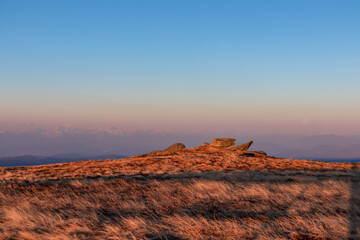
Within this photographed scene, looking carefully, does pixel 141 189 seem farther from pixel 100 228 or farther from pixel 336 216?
pixel 336 216

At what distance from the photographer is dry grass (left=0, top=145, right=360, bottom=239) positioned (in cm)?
845

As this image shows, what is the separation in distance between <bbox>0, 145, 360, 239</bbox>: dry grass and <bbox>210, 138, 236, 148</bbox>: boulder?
11.8 m

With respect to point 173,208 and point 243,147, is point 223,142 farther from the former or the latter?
point 173,208

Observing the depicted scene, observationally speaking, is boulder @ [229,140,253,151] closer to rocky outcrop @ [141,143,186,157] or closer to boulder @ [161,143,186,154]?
boulder @ [161,143,186,154]

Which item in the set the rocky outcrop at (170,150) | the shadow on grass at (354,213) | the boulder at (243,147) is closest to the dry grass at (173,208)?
the shadow on grass at (354,213)

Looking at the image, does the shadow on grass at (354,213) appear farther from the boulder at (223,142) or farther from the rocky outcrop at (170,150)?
the rocky outcrop at (170,150)

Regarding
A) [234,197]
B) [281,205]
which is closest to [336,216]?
[281,205]

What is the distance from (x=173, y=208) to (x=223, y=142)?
21.4 m

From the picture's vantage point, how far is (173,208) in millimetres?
11203

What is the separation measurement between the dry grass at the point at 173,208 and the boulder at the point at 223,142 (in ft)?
38.6

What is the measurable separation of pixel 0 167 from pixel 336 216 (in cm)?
2661

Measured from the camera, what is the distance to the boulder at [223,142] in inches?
1256

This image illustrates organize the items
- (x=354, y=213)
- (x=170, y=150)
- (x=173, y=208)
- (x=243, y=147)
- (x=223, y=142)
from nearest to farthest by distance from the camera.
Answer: (x=354, y=213)
(x=173, y=208)
(x=243, y=147)
(x=170, y=150)
(x=223, y=142)

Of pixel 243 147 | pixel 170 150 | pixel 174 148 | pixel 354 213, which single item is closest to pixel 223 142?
pixel 243 147
